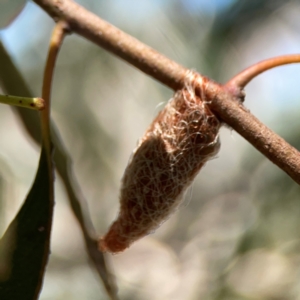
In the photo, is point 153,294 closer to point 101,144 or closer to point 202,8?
point 101,144

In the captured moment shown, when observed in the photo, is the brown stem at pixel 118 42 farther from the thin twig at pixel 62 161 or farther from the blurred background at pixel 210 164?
the blurred background at pixel 210 164

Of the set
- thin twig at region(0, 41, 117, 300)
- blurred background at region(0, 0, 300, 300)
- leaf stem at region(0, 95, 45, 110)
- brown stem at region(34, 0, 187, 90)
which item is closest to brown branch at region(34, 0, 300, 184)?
brown stem at region(34, 0, 187, 90)

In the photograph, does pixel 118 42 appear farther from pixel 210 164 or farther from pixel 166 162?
pixel 210 164

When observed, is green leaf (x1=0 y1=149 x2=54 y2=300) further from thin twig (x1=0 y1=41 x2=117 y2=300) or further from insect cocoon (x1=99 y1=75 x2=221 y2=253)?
thin twig (x1=0 y1=41 x2=117 y2=300)

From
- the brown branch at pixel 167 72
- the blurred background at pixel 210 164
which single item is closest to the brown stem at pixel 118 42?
the brown branch at pixel 167 72

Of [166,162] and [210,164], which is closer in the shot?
[166,162]

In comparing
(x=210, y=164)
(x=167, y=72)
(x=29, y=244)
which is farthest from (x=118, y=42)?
(x=210, y=164)
